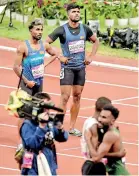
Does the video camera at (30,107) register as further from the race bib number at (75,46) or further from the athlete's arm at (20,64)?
the race bib number at (75,46)

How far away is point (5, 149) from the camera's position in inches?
580

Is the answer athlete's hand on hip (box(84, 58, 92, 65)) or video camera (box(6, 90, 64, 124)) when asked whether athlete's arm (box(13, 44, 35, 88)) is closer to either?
athlete's hand on hip (box(84, 58, 92, 65))

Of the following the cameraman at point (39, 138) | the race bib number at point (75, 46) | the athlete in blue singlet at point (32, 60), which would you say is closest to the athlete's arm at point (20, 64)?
the athlete in blue singlet at point (32, 60)

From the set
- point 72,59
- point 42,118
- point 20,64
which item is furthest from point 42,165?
point 72,59

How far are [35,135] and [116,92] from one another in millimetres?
8776

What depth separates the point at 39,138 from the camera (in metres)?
10.6

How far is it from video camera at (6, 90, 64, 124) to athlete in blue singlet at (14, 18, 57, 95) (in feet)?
9.50

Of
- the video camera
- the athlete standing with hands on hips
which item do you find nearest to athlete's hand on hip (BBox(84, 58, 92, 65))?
the athlete standing with hands on hips

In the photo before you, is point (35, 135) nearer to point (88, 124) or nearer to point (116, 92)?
point (88, 124)

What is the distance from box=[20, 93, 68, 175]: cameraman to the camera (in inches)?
418

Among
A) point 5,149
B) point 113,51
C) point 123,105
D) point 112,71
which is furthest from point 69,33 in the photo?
point 113,51

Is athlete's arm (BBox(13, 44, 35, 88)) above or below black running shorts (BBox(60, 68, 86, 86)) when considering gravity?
above

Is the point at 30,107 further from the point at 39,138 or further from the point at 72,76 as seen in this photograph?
the point at 72,76

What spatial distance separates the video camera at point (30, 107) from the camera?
418 inches
